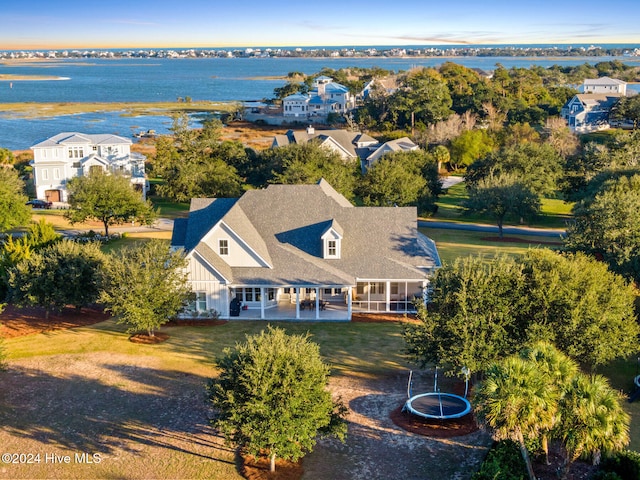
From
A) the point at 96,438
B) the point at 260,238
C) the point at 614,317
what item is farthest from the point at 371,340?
the point at 96,438

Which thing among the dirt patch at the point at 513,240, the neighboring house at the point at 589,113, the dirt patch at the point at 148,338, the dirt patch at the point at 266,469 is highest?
the neighboring house at the point at 589,113

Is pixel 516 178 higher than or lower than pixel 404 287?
higher

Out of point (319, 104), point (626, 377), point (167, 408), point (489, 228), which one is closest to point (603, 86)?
point (319, 104)

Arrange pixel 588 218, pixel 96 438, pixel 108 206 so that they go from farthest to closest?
pixel 108 206 → pixel 588 218 → pixel 96 438

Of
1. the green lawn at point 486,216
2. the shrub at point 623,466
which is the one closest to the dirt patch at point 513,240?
the green lawn at point 486,216

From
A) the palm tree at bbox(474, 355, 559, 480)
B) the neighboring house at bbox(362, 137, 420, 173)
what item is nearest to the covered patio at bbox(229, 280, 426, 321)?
the palm tree at bbox(474, 355, 559, 480)

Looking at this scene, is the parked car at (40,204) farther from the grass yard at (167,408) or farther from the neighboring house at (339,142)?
the grass yard at (167,408)

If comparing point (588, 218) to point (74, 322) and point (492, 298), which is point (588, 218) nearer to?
point (492, 298)
